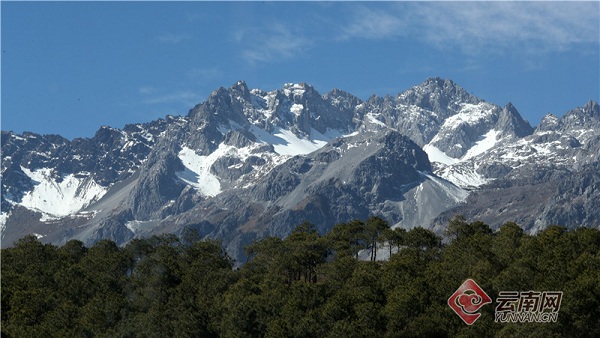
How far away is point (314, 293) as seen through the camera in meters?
161

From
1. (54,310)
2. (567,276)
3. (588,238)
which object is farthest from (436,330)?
(54,310)

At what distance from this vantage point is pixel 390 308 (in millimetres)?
148250

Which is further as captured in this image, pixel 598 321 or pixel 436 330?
pixel 436 330

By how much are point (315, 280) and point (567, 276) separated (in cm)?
5904

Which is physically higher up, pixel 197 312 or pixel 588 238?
pixel 588 238

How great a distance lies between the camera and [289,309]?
15388 centimetres

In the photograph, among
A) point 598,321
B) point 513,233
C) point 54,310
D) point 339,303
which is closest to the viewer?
point 598,321

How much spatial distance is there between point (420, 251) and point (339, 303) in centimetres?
4864

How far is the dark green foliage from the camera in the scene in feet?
466

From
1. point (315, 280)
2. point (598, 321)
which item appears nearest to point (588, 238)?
point (598, 321)

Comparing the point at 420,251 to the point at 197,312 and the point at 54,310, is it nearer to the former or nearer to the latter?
the point at 197,312

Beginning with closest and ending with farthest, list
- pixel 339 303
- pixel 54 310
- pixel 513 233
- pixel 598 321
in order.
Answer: pixel 598 321 < pixel 339 303 < pixel 54 310 < pixel 513 233

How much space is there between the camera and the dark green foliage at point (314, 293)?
14212 centimetres

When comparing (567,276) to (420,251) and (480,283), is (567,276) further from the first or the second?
(420,251)
